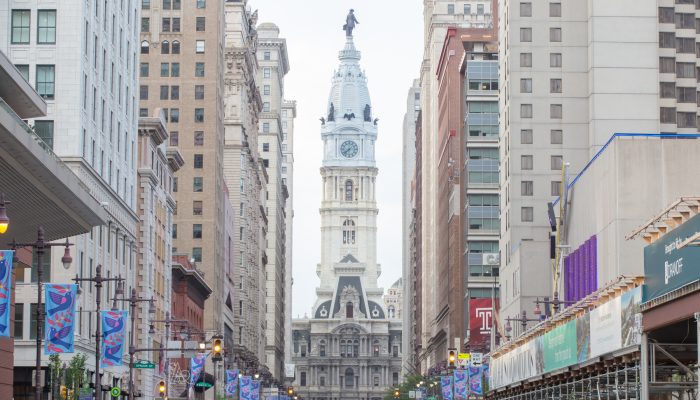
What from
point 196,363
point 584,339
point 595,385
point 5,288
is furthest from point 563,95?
point 5,288

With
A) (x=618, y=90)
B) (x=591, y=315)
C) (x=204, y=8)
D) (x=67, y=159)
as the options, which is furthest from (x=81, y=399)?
(x=204, y=8)

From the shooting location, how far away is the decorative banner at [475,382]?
93.4 meters

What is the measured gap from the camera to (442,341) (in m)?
190

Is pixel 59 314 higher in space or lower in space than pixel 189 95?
lower

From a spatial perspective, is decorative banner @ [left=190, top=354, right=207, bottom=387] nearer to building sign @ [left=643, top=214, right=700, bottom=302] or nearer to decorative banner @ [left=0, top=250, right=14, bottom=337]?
decorative banner @ [left=0, top=250, right=14, bottom=337]

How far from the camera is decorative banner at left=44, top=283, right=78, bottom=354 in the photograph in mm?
47375

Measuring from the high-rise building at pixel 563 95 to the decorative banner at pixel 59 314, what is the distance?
6720cm

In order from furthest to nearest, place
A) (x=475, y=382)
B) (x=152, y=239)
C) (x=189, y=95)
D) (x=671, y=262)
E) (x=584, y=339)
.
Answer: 1. (x=189, y=95)
2. (x=152, y=239)
3. (x=475, y=382)
4. (x=584, y=339)
5. (x=671, y=262)

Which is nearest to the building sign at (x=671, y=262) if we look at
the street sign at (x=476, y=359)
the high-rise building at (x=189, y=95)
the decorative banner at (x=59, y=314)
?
the decorative banner at (x=59, y=314)

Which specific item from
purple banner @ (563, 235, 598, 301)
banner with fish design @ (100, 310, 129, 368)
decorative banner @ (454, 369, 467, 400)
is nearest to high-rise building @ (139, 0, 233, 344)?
decorative banner @ (454, 369, 467, 400)

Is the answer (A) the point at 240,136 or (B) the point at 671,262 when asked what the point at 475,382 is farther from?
(A) the point at 240,136

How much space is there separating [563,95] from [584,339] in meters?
78.3

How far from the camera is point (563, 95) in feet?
407

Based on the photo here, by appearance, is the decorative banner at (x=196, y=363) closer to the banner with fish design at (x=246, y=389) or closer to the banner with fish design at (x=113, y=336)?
the banner with fish design at (x=113, y=336)
